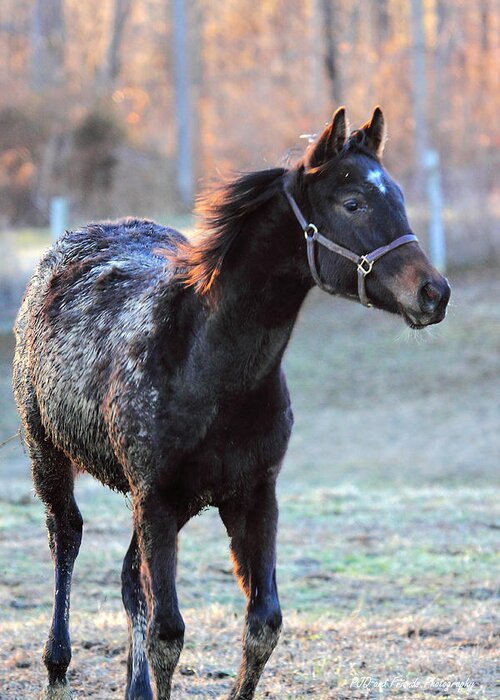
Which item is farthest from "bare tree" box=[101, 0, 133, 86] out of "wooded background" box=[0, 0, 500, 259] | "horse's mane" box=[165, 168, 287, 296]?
"horse's mane" box=[165, 168, 287, 296]

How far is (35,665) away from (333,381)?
38.4 feet

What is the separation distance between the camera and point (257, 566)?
4.46m

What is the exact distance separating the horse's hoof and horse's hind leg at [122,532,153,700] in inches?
18.3

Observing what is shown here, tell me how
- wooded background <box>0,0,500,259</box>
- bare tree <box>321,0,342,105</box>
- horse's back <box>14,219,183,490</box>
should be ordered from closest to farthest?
horse's back <box>14,219,183,490</box>, wooded background <box>0,0,500,259</box>, bare tree <box>321,0,342,105</box>

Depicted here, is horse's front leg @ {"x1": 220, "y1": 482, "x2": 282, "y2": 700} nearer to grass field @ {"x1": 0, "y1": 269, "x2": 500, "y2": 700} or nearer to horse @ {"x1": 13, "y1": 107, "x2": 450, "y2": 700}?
horse @ {"x1": 13, "y1": 107, "x2": 450, "y2": 700}

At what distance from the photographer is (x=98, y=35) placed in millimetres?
42875

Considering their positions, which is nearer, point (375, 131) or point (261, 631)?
point (375, 131)

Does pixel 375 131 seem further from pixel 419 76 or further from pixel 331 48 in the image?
pixel 331 48

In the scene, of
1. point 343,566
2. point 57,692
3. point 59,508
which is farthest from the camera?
point 343,566

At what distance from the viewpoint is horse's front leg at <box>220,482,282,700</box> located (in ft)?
14.6

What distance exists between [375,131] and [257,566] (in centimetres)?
183

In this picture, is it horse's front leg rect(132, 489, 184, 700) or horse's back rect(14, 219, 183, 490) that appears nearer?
horse's front leg rect(132, 489, 184, 700)

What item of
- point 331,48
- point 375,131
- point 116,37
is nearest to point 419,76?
point 331,48

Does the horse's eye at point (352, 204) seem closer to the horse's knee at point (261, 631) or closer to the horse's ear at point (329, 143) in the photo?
the horse's ear at point (329, 143)
